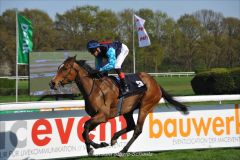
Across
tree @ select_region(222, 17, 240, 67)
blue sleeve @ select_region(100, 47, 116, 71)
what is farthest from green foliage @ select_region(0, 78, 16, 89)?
tree @ select_region(222, 17, 240, 67)

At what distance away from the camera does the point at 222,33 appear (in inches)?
1930

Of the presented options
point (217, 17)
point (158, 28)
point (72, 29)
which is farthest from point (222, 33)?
point (72, 29)

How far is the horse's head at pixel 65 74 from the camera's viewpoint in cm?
514

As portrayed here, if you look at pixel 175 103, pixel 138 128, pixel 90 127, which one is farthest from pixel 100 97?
pixel 175 103

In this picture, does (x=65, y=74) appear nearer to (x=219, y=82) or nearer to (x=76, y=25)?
(x=219, y=82)

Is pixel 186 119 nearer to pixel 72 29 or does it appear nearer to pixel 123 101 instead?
pixel 123 101

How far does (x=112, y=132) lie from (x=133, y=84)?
98cm

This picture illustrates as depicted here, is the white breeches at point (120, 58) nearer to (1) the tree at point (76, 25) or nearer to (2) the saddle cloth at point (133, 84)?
(2) the saddle cloth at point (133, 84)

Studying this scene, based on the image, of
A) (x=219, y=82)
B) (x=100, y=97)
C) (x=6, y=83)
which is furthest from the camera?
(x=6, y=83)

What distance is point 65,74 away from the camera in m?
5.29

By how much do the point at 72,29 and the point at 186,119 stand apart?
38115 millimetres

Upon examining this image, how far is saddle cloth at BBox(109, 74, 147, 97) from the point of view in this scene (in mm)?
5824

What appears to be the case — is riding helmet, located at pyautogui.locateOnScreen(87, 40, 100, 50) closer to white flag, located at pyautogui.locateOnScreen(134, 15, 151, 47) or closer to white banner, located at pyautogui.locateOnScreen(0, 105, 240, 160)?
white banner, located at pyautogui.locateOnScreen(0, 105, 240, 160)

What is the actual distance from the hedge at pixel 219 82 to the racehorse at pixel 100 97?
40.7 feet
